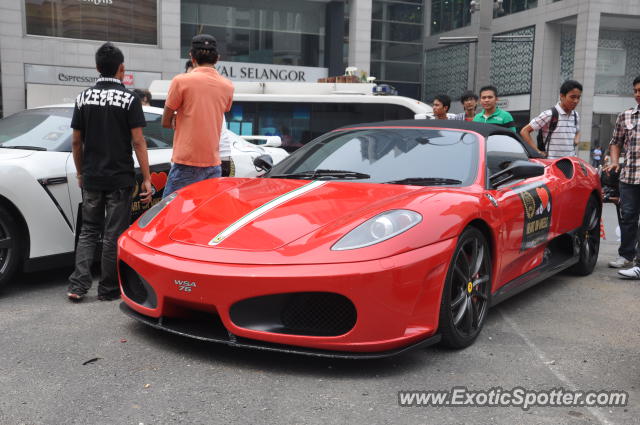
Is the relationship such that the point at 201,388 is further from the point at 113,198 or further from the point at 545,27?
the point at 545,27

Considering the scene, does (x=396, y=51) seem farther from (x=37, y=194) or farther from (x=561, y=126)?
(x=37, y=194)

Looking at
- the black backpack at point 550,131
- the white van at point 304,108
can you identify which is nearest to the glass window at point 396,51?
the white van at point 304,108

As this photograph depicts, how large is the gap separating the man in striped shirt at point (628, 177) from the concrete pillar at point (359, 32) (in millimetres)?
23102

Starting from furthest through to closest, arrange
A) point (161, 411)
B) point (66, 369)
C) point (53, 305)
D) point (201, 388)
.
→ point (53, 305), point (66, 369), point (201, 388), point (161, 411)

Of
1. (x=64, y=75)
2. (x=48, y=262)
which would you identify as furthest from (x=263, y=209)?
(x=64, y=75)

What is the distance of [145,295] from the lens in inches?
138

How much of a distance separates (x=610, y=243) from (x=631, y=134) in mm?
2284

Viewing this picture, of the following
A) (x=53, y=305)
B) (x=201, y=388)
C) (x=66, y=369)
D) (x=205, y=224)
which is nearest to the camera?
(x=201, y=388)

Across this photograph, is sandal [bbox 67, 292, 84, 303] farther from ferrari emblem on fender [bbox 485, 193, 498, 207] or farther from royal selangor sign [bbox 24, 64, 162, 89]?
royal selangor sign [bbox 24, 64, 162, 89]

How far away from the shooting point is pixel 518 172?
3996 mm

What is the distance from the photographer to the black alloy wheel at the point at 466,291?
3.27m

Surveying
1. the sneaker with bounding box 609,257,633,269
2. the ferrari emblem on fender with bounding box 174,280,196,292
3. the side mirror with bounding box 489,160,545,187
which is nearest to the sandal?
the ferrari emblem on fender with bounding box 174,280,196,292

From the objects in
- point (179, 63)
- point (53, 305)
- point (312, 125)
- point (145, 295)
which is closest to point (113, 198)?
point (53, 305)

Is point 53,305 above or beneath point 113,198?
beneath
